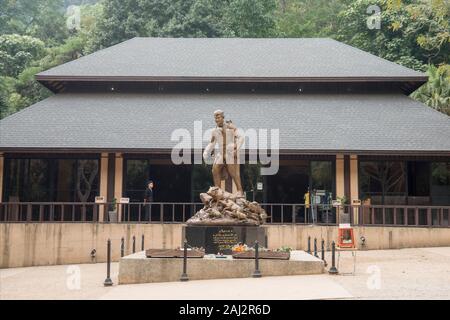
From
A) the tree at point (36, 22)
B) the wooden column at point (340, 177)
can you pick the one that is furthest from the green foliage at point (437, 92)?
the tree at point (36, 22)

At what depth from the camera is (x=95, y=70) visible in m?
24.4

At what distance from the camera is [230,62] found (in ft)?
85.3

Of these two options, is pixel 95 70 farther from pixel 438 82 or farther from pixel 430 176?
pixel 438 82

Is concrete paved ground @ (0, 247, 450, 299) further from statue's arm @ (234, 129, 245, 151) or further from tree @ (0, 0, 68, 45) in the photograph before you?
tree @ (0, 0, 68, 45)

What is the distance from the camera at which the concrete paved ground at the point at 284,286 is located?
958 centimetres

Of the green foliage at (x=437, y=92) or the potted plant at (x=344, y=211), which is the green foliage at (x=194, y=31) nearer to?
the green foliage at (x=437, y=92)

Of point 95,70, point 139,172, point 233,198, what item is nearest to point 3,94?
point 95,70

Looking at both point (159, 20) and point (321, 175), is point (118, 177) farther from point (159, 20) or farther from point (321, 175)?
point (159, 20)

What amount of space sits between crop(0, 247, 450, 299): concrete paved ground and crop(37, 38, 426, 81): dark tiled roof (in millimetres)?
11113

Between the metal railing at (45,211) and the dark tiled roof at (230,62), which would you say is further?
the dark tiled roof at (230,62)

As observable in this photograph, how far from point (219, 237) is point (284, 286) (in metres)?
3.64

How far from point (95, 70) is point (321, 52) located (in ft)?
39.3

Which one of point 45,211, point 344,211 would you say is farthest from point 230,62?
point 45,211

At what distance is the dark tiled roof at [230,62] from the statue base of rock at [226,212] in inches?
410
